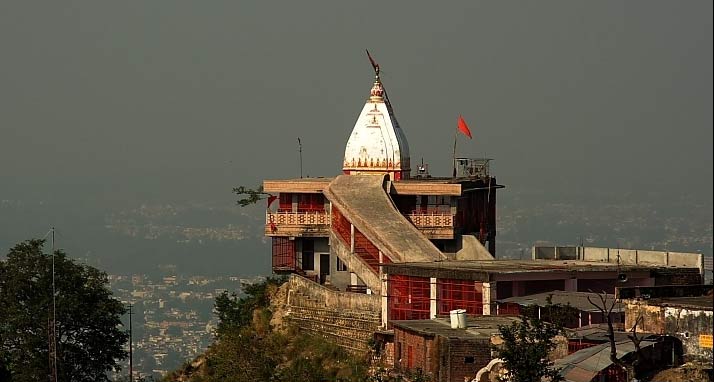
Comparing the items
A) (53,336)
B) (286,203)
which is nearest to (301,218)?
(286,203)

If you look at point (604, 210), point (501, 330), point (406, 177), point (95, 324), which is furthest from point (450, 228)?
point (604, 210)

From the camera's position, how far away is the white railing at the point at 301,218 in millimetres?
64812

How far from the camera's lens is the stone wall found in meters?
56.6

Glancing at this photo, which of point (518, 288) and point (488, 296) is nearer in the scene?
point (488, 296)

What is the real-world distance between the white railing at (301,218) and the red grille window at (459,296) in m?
11.4

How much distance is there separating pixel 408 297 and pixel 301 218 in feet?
34.9

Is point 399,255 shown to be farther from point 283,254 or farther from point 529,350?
point 529,350

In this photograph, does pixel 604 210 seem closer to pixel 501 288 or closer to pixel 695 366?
pixel 501 288

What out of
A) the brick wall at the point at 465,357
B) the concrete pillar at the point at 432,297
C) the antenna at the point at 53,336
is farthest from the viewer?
the antenna at the point at 53,336

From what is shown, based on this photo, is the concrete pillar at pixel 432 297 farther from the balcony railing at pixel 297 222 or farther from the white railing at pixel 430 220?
the balcony railing at pixel 297 222

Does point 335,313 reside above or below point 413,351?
above

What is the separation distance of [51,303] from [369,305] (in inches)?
751

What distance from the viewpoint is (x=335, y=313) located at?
58938 mm

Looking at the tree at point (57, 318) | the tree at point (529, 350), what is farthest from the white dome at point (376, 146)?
the tree at point (529, 350)
